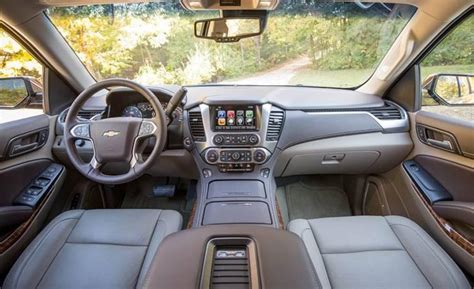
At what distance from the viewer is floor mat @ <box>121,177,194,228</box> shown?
286cm

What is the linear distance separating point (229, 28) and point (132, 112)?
79 centimetres

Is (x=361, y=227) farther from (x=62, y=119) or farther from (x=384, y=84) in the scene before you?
(x=62, y=119)

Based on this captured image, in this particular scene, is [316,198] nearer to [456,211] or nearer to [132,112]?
[456,211]

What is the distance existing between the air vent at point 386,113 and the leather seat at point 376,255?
809 mm

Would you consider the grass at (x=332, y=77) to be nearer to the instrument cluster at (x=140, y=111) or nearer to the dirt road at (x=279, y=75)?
the dirt road at (x=279, y=75)

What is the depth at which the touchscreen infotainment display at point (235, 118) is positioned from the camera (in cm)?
228

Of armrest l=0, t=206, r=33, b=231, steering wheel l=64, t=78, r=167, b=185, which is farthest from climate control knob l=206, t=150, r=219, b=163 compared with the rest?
armrest l=0, t=206, r=33, b=231

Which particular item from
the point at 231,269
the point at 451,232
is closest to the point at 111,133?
the point at 231,269

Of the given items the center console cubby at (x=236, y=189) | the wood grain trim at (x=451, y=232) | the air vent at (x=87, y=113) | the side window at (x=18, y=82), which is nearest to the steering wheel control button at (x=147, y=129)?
the center console cubby at (x=236, y=189)

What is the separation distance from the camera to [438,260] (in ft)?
5.12

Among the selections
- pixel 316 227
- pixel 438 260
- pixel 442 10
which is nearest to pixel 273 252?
pixel 316 227

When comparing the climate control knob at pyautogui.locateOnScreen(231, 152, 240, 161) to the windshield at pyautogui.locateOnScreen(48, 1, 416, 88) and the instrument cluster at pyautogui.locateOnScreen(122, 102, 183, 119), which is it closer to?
the instrument cluster at pyautogui.locateOnScreen(122, 102, 183, 119)

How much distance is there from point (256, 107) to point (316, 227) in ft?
2.71

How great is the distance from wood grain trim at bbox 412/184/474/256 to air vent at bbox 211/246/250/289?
1.18 metres
